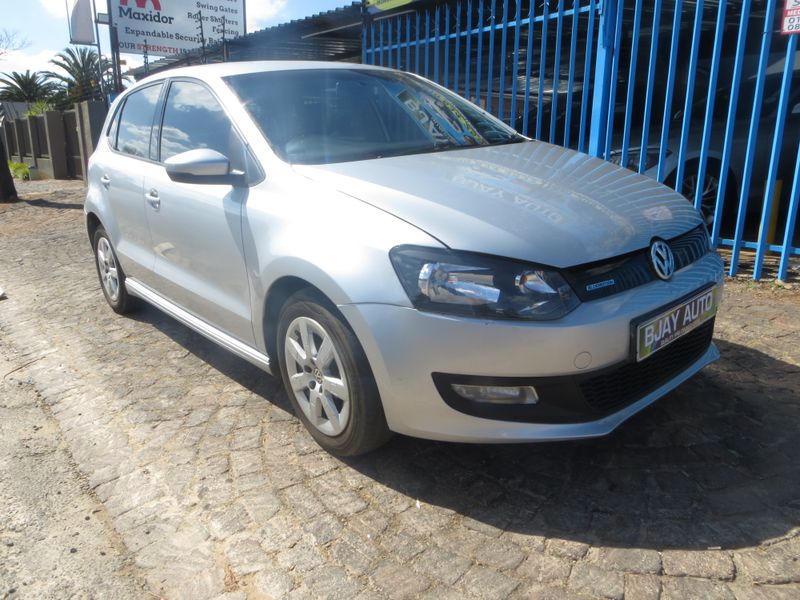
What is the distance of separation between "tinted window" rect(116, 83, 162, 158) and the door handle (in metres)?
0.32

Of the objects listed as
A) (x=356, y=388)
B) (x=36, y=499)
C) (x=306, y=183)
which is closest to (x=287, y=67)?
(x=306, y=183)

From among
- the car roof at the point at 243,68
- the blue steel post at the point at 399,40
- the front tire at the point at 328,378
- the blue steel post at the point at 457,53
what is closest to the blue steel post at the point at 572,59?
the blue steel post at the point at 457,53

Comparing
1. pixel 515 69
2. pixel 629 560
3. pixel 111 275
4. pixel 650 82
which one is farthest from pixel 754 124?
pixel 111 275

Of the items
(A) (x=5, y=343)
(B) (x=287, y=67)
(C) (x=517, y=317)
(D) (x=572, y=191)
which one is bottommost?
(A) (x=5, y=343)

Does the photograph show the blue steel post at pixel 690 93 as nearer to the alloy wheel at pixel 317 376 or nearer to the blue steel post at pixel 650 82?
the blue steel post at pixel 650 82

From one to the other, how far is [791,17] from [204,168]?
4067mm

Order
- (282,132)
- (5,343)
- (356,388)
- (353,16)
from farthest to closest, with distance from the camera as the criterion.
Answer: (353,16) → (5,343) → (282,132) → (356,388)

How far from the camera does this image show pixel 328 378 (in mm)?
2719

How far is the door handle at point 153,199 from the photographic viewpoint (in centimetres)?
375

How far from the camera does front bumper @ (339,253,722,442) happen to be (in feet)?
7.52

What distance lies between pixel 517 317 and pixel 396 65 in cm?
624

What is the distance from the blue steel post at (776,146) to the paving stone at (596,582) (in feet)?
12.2

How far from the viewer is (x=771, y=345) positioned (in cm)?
389

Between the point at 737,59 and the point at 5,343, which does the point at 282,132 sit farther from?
the point at 737,59
